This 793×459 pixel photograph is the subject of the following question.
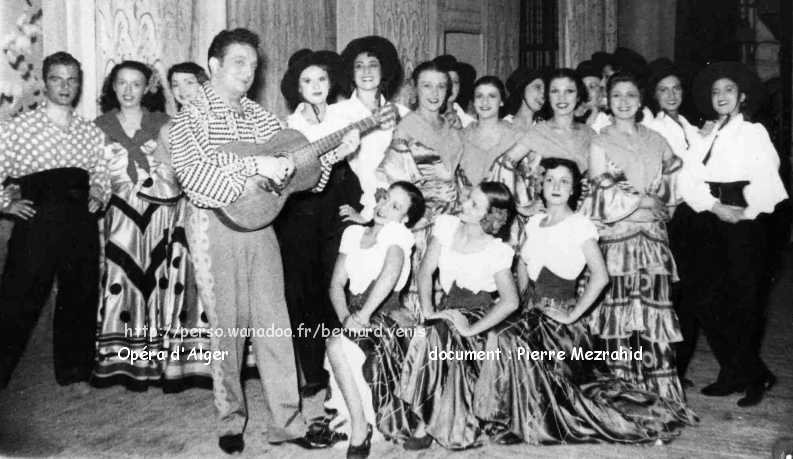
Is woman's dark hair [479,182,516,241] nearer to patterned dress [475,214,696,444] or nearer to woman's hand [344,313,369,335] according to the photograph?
patterned dress [475,214,696,444]

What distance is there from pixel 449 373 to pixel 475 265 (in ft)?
1.71

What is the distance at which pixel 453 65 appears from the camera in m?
5.42

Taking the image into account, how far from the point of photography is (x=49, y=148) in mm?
4316

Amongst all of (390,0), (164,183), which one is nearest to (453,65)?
(390,0)

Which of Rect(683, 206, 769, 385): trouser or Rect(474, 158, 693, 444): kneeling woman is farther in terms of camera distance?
Rect(683, 206, 769, 385): trouser

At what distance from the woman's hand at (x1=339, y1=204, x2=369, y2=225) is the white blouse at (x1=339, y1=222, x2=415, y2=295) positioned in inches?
19.7

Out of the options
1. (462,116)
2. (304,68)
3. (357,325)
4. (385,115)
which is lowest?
(357,325)

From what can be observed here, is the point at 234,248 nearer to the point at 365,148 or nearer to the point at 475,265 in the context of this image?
the point at 475,265

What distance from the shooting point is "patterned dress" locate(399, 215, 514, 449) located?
3.53 m

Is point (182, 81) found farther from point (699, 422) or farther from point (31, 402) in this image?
point (699, 422)

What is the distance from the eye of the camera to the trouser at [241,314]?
3.39m

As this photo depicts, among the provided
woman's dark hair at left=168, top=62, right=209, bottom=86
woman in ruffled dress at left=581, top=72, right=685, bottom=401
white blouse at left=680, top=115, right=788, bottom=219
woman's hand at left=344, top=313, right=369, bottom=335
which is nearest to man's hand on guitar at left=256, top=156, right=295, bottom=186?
woman's hand at left=344, top=313, right=369, bottom=335

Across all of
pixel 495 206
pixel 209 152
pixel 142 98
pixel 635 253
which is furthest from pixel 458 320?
pixel 142 98

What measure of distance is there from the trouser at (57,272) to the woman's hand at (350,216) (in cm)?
147
